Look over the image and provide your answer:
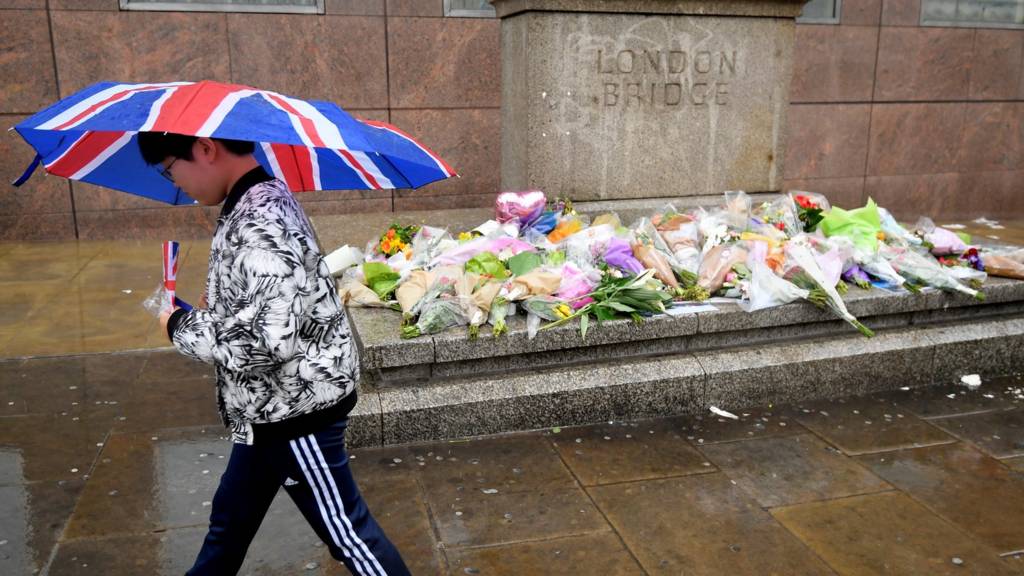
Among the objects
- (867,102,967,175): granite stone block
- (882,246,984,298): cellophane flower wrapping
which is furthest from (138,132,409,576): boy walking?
(867,102,967,175): granite stone block

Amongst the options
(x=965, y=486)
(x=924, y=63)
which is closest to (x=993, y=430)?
(x=965, y=486)

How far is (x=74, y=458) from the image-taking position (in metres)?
3.74

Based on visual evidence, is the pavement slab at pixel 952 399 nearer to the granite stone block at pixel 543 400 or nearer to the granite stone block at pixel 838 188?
the granite stone block at pixel 543 400

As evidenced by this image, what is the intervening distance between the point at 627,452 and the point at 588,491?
417 millimetres

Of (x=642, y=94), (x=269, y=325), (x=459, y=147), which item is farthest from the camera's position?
(x=459, y=147)

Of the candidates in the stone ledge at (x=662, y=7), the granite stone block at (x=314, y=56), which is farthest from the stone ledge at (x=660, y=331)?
the granite stone block at (x=314, y=56)

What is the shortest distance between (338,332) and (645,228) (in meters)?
3.11

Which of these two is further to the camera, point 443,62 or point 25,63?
point 443,62

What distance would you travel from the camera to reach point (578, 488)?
3.53 m

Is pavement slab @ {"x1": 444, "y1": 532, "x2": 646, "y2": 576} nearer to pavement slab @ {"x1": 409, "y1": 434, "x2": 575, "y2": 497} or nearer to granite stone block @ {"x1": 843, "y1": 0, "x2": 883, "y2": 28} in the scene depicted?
pavement slab @ {"x1": 409, "y1": 434, "x2": 575, "y2": 497}

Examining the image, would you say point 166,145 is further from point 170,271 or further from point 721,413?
point 721,413

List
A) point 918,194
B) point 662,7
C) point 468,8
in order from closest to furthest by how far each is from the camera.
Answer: point 662,7 → point 468,8 → point 918,194

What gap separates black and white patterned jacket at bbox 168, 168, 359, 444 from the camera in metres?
1.97

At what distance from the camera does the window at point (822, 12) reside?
931cm
